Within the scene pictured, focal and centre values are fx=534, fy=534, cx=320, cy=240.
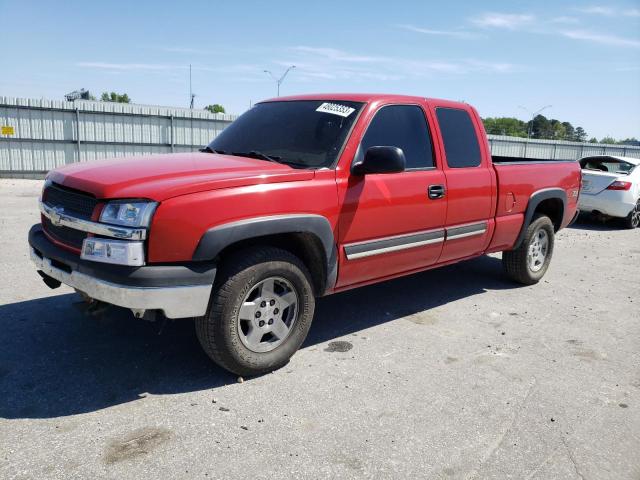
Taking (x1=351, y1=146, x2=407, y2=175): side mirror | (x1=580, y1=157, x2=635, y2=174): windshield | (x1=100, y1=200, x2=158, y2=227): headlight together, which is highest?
(x1=351, y1=146, x2=407, y2=175): side mirror

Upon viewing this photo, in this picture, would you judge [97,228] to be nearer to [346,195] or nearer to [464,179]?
[346,195]

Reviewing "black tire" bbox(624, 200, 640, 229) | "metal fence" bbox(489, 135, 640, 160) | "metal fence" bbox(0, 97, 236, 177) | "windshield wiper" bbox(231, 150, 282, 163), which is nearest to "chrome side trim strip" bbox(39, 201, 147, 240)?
"windshield wiper" bbox(231, 150, 282, 163)

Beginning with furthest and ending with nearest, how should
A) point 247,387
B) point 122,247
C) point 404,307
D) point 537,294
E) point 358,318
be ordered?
point 537,294
point 404,307
point 358,318
point 247,387
point 122,247

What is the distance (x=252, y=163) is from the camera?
3801 mm

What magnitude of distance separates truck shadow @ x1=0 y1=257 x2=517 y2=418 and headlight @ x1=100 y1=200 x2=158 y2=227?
1.11 m

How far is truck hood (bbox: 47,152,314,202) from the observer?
10.2 feet

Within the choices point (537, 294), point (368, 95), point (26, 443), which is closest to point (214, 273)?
point (26, 443)

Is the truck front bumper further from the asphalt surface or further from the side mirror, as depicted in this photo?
the side mirror

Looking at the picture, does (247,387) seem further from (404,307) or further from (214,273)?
(404,307)

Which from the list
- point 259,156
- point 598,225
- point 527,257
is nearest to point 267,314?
point 259,156

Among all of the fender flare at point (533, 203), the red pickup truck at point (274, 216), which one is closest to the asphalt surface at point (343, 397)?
the red pickup truck at point (274, 216)

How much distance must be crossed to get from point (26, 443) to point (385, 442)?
1889 millimetres

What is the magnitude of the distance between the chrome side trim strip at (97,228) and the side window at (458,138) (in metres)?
2.90

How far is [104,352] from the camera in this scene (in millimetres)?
3900
